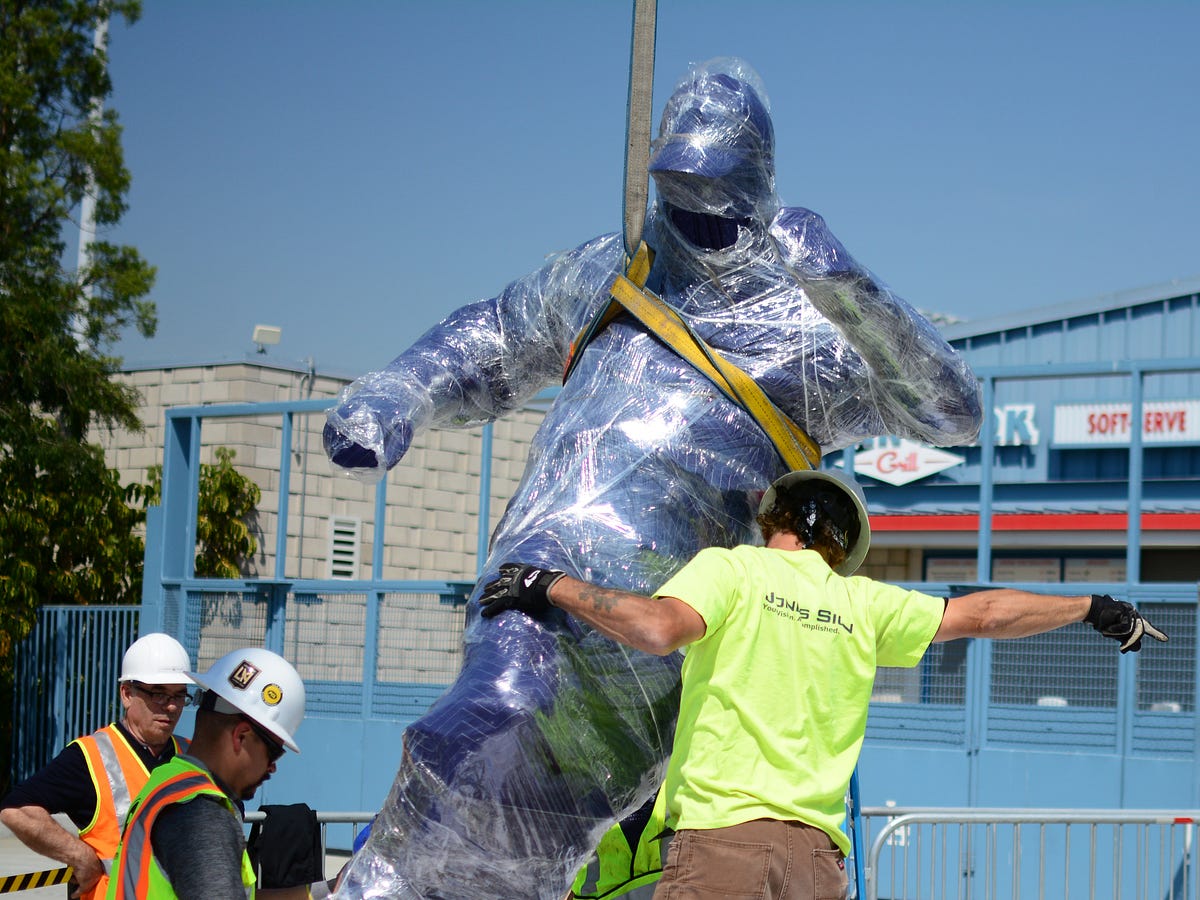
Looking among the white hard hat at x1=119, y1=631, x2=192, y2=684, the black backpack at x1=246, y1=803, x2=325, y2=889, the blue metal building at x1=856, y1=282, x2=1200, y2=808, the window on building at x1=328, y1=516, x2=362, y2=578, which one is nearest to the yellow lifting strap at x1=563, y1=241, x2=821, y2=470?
A: the black backpack at x1=246, y1=803, x2=325, y2=889

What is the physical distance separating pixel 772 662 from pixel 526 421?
1150cm

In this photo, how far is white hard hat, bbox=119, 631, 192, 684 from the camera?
14.9 ft

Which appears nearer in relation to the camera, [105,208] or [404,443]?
[404,443]

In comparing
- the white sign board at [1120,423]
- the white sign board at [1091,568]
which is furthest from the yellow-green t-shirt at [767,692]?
the white sign board at [1091,568]

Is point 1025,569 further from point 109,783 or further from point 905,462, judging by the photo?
point 109,783

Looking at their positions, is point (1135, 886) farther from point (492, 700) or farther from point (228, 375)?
point (228, 375)

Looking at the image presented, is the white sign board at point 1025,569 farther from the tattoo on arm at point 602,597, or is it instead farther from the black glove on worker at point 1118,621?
the tattoo on arm at point 602,597

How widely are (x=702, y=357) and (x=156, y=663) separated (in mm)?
2291

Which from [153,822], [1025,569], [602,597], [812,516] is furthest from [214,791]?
[1025,569]

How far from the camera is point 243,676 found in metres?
2.82

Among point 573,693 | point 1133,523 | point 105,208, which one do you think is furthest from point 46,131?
point 573,693

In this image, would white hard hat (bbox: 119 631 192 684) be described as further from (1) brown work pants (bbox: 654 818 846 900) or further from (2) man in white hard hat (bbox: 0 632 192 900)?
(1) brown work pants (bbox: 654 818 846 900)

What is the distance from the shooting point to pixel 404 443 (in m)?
3.35

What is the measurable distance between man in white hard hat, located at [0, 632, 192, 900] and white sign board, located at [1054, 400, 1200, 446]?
41.3 ft
